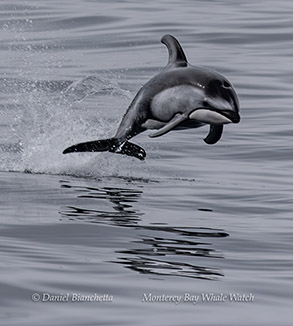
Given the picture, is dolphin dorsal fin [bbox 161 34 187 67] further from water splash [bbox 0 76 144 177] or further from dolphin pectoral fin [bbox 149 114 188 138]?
water splash [bbox 0 76 144 177]

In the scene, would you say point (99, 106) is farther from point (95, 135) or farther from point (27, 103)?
point (95, 135)

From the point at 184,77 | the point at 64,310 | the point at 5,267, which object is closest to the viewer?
the point at 64,310

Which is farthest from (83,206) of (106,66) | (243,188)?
(106,66)

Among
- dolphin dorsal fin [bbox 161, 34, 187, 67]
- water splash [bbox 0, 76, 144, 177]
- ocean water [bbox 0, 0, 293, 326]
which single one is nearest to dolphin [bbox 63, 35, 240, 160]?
dolphin dorsal fin [bbox 161, 34, 187, 67]

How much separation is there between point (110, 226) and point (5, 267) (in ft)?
6.08

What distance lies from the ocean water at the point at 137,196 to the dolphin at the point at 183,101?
74cm

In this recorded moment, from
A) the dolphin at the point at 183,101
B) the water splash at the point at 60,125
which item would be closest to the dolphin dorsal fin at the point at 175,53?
the dolphin at the point at 183,101

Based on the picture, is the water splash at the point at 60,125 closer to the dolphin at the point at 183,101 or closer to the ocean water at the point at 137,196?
the ocean water at the point at 137,196

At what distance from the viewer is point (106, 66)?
903 inches

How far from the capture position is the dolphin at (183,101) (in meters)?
11.7

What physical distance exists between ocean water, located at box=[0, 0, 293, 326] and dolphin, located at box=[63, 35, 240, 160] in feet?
2.43

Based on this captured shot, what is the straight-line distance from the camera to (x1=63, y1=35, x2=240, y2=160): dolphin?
11672 mm

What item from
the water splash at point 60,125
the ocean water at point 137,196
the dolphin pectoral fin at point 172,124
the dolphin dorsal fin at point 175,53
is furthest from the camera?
the water splash at point 60,125

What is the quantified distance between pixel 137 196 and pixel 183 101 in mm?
1224
